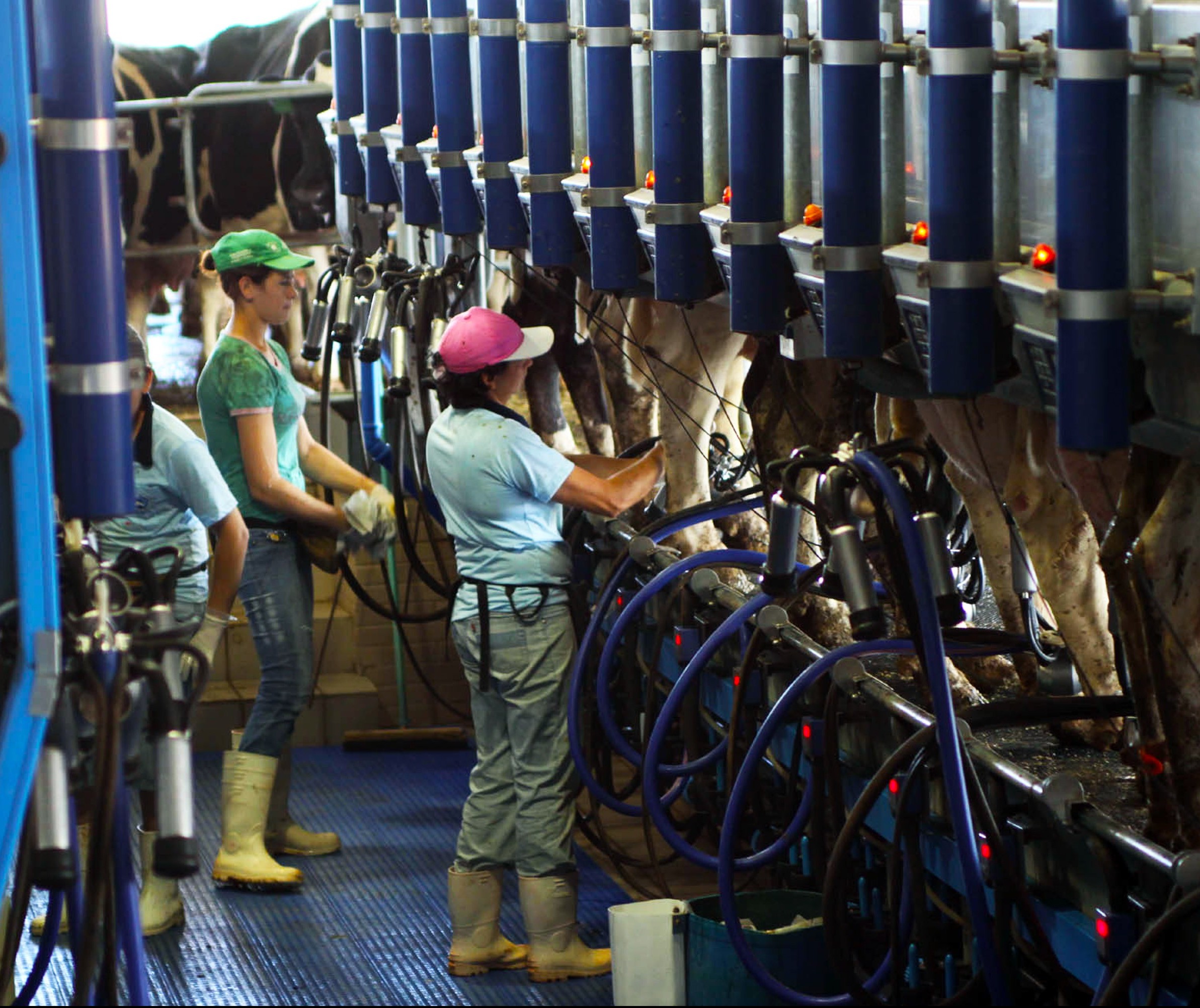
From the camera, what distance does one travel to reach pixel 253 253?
5.94m

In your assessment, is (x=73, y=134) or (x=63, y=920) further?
(x=63, y=920)

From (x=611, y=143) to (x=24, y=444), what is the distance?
8.34 ft

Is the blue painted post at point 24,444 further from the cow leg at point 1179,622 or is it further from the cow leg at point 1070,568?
the cow leg at point 1070,568

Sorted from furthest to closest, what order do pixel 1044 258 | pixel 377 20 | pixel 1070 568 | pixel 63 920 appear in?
pixel 377 20 < pixel 63 920 < pixel 1070 568 < pixel 1044 258

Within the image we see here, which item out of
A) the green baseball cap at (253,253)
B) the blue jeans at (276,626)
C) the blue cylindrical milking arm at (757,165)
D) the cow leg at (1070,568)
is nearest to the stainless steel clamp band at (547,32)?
the green baseball cap at (253,253)

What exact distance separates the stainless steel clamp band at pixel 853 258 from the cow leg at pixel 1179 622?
67cm

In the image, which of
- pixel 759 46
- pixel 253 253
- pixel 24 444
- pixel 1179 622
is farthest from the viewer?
pixel 253 253

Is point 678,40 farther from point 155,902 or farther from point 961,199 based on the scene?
point 155,902

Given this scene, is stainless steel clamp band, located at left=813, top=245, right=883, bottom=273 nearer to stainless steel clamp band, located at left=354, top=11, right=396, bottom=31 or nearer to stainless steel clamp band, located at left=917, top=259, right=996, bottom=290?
stainless steel clamp band, located at left=917, top=259, right=996, bottom=290

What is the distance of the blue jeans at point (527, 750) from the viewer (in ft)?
16.5

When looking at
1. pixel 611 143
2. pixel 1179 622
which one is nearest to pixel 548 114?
pixel 611 143

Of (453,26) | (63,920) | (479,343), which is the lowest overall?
(63,920)

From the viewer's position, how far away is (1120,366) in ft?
8.98

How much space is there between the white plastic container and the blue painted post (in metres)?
0.99
